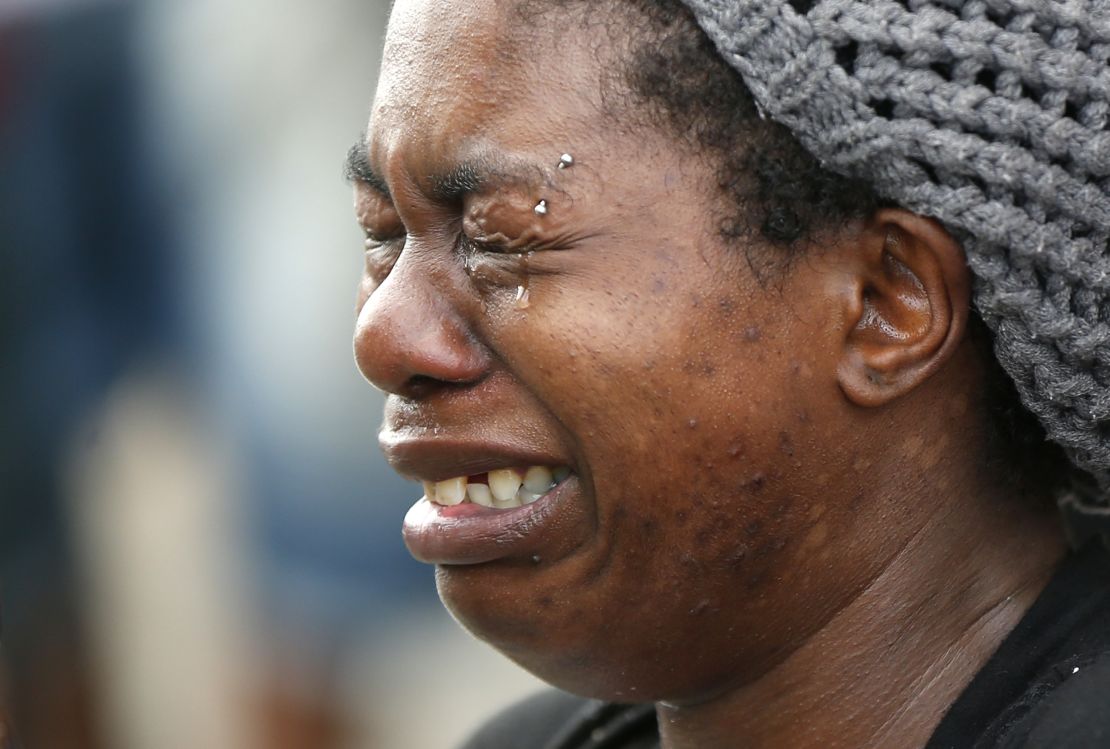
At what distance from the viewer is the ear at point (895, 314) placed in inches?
75.4

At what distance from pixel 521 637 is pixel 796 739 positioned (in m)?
0.42

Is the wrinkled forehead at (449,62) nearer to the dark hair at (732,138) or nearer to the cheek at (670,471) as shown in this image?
the dark hair at (732,138)

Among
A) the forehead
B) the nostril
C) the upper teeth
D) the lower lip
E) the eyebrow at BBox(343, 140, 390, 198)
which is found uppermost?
the forehead

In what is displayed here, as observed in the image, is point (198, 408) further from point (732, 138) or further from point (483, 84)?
point (732, 138)

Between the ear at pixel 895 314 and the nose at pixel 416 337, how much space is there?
0.51 meters

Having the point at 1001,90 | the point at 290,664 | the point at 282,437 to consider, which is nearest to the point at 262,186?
the point at 282,437

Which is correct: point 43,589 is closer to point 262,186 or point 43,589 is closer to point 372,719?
point 372,719

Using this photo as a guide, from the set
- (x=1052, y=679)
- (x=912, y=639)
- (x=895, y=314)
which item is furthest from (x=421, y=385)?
(x=1052, y=679)

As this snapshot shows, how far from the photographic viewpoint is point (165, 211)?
493 centimetres

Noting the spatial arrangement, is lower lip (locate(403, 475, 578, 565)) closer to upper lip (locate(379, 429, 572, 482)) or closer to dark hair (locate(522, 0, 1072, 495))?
upper lip (locate(379, 429, 572, 482))

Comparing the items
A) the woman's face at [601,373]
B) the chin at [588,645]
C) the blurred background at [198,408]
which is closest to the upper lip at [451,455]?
the woman's face at [601,373]

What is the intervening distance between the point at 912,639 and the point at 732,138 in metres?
0.73

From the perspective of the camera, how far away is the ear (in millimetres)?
1915

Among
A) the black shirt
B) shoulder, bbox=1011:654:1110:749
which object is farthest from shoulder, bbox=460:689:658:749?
shoulder, bbox=1011:654:1110:749
